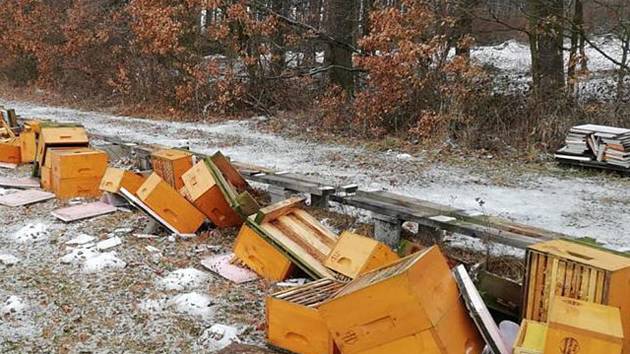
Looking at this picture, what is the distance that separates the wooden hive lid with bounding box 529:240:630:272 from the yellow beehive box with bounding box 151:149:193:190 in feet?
12.1

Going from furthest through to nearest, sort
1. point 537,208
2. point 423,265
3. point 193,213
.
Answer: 1. point 537,208
2. point 193,213
3. point 423,265

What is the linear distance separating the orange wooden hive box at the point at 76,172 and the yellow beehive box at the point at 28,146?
73.1 inches

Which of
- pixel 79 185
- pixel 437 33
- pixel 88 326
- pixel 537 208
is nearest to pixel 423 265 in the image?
pixel 88 326

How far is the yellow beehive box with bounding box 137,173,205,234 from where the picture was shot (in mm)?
5613

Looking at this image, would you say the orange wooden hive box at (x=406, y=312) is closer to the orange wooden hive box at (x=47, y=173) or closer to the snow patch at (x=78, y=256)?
the snow patch at (x=78, y=256)

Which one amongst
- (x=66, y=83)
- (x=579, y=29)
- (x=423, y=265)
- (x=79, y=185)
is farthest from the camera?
(x=66, y=83)

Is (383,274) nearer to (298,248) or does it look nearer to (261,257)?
(298,248)

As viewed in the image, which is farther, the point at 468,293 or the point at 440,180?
the point at 440,180

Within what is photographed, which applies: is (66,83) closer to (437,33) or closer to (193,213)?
(437,33)

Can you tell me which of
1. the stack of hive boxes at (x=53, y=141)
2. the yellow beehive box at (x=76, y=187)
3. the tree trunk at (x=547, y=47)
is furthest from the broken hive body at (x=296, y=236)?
the tree trunk at (x=547, y=47)

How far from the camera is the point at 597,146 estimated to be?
7801 millimetres

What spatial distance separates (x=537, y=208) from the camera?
613 cm

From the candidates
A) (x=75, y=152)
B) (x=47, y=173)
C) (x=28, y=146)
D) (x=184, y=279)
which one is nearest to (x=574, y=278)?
(x=184, y=279)

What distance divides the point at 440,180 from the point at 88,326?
4607 millimetres
